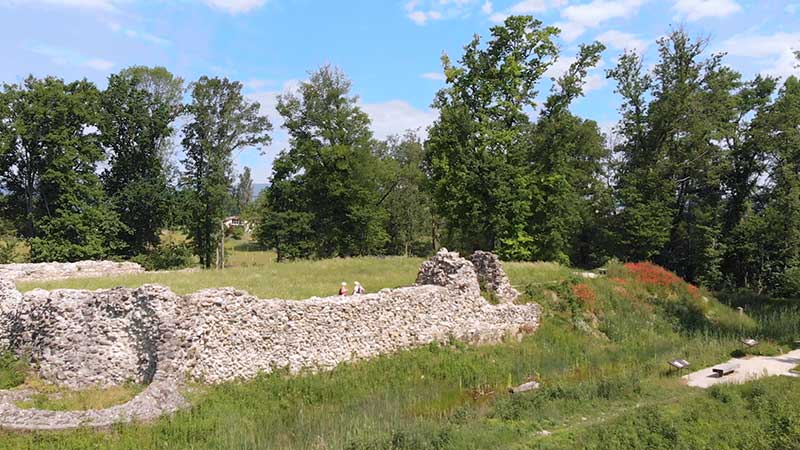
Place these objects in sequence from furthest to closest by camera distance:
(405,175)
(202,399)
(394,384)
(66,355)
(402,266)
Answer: (405,175)
(402,266)
(394,384)
(66,355)
(202,399)

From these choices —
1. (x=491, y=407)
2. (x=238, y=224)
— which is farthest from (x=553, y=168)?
(x=238, y=224)

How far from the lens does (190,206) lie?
41.5 m

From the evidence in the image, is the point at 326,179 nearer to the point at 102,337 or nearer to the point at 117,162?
the point at 117,162

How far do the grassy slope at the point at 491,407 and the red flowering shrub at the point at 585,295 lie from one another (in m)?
2.63

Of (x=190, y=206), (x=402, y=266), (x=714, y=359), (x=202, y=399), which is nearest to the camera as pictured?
(x=202, y=399)

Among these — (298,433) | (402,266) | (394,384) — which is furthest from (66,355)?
(402,266)

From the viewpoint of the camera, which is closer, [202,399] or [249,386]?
[202,399]

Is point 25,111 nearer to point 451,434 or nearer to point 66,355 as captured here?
point 66,355

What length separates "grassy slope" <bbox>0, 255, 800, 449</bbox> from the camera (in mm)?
10617

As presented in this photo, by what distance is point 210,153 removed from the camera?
42.1 metres

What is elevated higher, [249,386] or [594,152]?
[594,152]

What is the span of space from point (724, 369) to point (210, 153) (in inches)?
1468

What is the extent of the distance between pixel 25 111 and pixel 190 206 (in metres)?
12.1

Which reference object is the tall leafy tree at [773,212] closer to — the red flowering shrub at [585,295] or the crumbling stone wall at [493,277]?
the red flowering shrub at [585,295]
